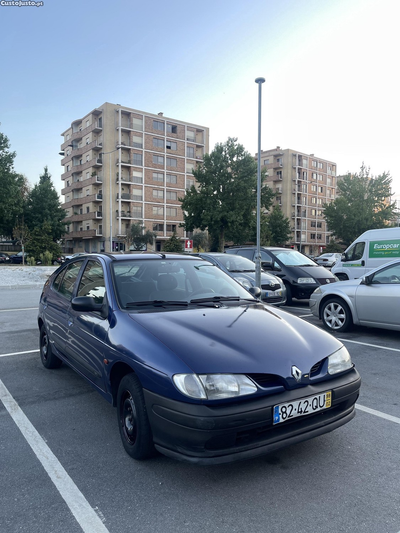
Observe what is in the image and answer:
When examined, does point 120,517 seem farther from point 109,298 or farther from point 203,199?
point 203,199

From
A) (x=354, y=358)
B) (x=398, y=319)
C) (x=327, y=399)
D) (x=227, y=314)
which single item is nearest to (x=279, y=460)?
(x=327, y=399)

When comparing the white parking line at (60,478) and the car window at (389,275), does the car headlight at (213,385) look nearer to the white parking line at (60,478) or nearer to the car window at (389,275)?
the white parking line at (60,478)

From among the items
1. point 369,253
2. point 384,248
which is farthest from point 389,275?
point 369,253

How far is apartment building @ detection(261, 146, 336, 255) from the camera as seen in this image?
259 ft

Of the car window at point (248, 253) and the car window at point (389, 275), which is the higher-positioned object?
the car window at point (248, 253)

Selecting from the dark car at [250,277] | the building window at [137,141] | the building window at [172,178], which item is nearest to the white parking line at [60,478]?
the dark car at [250,277]

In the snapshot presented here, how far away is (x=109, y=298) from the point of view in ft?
11.3

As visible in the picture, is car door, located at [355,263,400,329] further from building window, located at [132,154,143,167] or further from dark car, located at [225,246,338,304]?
building window, located at [132,154,143,167]

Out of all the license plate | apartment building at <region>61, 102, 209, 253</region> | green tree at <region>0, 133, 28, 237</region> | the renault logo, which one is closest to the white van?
the license plate

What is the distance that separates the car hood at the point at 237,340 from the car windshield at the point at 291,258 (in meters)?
8.62

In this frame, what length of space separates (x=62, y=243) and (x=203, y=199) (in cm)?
3588

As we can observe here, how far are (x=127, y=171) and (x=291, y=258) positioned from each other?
49440 millimetres

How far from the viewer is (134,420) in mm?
2803

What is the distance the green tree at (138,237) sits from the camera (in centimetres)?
5400
